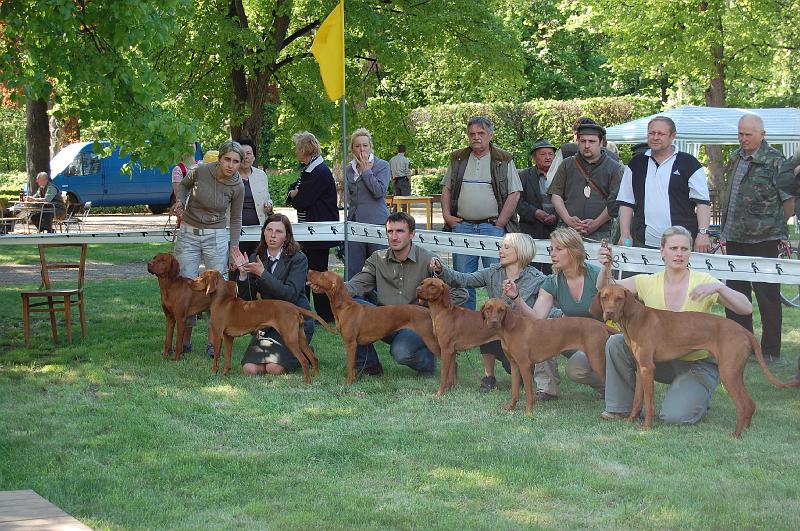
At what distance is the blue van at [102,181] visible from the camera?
1232 inches

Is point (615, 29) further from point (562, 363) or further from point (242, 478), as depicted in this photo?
point (242, 478)

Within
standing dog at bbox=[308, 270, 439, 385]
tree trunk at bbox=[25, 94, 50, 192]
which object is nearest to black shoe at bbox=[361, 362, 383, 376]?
standing dog at bbox=[308, 270, 439, 385]

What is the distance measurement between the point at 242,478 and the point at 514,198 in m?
4.87

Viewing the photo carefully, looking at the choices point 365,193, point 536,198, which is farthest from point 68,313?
point 536,198

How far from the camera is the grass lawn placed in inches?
186

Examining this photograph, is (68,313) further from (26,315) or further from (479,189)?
(479,189)

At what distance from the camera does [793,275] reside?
25.1 feet

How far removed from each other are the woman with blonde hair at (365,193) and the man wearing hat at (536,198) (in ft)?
4.46

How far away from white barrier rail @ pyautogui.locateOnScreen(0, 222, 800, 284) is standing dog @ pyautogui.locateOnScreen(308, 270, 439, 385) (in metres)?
1.80

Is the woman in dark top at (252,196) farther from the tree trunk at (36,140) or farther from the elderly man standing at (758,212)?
the tree trunk at (36,140)

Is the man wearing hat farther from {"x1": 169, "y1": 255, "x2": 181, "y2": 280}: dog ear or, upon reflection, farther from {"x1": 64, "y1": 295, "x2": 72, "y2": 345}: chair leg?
{"x1": 64, "y1": 295, "x2": 72, "y2": 345}: chair leg

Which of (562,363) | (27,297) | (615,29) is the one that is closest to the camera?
(562,363)

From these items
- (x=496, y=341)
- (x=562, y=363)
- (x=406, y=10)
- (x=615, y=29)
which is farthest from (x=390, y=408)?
(x=615, y=29)

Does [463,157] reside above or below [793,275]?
above
